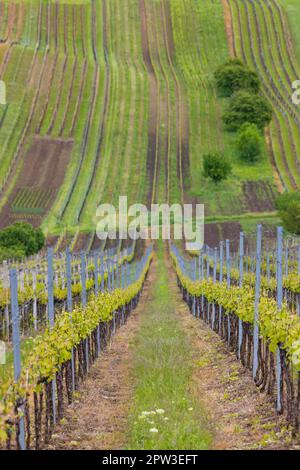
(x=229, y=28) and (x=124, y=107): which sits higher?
(x=229, y=28)

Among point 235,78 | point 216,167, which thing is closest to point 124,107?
point 235,78

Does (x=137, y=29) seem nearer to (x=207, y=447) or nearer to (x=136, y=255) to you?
(x=136, y=255)

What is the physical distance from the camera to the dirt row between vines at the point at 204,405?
10109 mm

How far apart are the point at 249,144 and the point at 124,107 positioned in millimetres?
21436

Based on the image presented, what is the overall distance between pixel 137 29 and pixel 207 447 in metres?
127

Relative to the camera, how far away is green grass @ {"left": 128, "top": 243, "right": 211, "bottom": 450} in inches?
379

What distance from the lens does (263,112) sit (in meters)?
98.6

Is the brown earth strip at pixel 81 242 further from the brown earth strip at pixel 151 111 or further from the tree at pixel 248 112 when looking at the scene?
the tree at pixel 248 112

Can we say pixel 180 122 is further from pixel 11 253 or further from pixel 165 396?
pixel 165 396

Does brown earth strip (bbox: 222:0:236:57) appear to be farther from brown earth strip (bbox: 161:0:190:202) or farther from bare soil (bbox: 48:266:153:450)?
bare soil (bbox: 48:266:153:450)

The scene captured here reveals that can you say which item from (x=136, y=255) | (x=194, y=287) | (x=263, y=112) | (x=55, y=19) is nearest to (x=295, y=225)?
(x=136, y=255)

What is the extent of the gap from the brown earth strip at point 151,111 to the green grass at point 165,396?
6010 centimetres

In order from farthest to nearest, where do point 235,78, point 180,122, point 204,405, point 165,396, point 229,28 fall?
point 229,28 < point 235,78 < point 180,122 < point 165,396 < point 204,405

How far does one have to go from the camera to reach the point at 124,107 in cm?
10219
